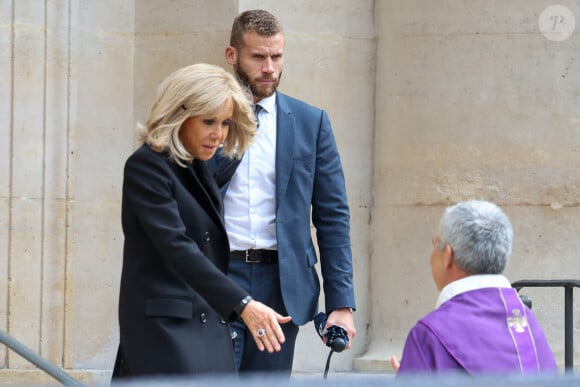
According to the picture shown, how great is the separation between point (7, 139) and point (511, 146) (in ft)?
7.95

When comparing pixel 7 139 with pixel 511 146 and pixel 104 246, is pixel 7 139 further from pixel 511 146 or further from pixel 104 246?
pixel 511 146

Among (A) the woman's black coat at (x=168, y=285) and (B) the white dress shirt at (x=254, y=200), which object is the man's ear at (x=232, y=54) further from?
(A) the woman's black coat at (x=168, y=285)

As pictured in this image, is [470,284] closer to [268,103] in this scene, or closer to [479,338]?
[479,338]

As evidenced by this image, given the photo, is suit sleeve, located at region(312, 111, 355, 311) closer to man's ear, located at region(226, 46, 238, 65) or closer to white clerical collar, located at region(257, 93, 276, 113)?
white clerical collar, located at region(257, 93, 276, 113)

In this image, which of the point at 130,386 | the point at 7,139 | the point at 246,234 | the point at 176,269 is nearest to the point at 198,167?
the point at 176,269

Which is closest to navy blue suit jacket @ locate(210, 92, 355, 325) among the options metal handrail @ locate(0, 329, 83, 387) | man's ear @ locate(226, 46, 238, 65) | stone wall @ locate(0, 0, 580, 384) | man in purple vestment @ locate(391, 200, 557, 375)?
man's ear @ locate(226, 46, 238, 65)

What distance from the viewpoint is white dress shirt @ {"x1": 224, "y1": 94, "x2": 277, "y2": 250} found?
4.37 metres

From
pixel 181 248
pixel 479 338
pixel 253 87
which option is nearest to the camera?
pixel 479 338

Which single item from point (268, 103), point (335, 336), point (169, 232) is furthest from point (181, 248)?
point (268, 103)

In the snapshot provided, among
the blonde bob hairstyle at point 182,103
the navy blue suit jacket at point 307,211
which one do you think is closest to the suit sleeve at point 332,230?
the navy blue suit jacket at point 307,211

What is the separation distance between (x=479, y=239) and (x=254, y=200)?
1.36 m

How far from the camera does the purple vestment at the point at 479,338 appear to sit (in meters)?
2.97

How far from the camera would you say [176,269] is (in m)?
3.54

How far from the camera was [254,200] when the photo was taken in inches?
174
